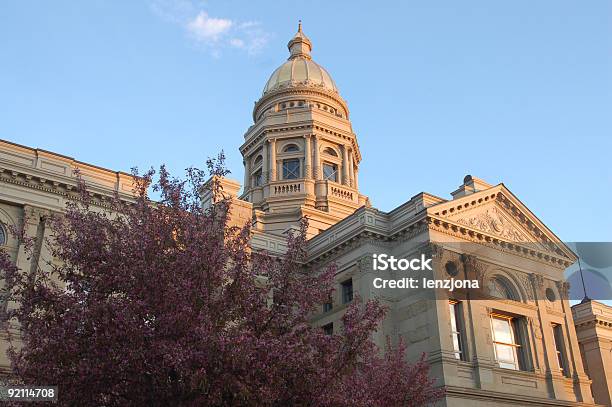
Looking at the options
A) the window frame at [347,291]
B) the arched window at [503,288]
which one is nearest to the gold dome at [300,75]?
the window frame at [347,291]

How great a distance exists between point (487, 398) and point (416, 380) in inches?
372

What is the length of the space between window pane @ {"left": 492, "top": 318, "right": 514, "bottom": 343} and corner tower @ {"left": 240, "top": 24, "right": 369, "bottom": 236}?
48.3ft

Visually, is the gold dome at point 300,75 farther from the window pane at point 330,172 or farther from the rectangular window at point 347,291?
the rectangular window at point 347,291

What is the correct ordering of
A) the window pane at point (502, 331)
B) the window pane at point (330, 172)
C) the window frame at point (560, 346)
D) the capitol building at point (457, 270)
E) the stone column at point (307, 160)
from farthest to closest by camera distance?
the window pane at point (330, 172)
the stone column at point (307, 160)
the window frame at point (560, 346)
the window pane at point (502, 331)
the capitol building at point (457, 270)

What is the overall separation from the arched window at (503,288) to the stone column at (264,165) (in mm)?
20601

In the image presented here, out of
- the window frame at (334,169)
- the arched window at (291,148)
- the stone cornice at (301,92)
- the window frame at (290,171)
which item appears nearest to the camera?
the window frame at (290,171)

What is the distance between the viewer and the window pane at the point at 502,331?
3161cm

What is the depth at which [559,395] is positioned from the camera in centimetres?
3127

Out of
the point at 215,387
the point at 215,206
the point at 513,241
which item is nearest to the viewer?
the point at 215,387

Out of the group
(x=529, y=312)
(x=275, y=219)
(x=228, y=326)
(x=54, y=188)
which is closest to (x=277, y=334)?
(x=228, y=326)

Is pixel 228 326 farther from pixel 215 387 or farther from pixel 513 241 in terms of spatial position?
pixel 513 241

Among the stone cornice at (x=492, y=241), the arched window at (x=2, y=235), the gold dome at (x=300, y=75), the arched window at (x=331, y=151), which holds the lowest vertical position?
the arched window at (x=2, y=235)

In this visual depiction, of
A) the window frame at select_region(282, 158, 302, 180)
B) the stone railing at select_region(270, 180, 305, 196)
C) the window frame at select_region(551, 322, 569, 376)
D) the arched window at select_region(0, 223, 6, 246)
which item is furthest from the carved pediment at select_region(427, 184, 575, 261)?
the arched window at select_region(0, 223, 6, 246)

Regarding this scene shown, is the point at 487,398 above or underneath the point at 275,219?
underneath
